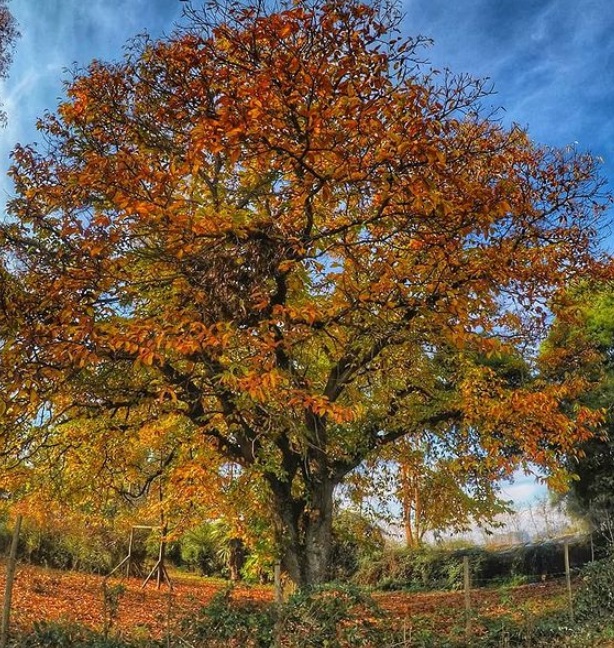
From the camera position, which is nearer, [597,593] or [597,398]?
[597,593]

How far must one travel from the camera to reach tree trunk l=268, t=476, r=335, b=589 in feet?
28.1

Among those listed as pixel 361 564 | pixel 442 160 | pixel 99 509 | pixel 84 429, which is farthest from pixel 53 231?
pixel 361 564

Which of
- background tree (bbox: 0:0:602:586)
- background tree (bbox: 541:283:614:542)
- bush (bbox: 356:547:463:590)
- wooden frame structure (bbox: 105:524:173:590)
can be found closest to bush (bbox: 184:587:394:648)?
background tree (bbox: 0:0:602:586)

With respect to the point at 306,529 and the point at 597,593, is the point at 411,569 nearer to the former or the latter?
the point at 597,593

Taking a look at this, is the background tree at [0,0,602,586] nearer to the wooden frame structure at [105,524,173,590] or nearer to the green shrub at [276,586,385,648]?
the green shrub at [276,586,385,648]

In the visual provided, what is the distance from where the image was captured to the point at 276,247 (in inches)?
253

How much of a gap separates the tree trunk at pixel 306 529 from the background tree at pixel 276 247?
0.03 meters

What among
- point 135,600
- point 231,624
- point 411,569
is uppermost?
point 231,624

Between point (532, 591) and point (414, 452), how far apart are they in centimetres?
520

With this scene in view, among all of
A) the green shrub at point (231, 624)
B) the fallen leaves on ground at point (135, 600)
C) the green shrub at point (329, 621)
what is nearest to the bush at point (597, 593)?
the fallen leaves on ground at point (135, 600)

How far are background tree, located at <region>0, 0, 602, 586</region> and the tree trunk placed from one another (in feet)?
0.10

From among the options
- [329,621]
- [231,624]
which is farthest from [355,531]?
[231,624]

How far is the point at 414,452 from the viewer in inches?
436

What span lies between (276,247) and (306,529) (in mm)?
4724
